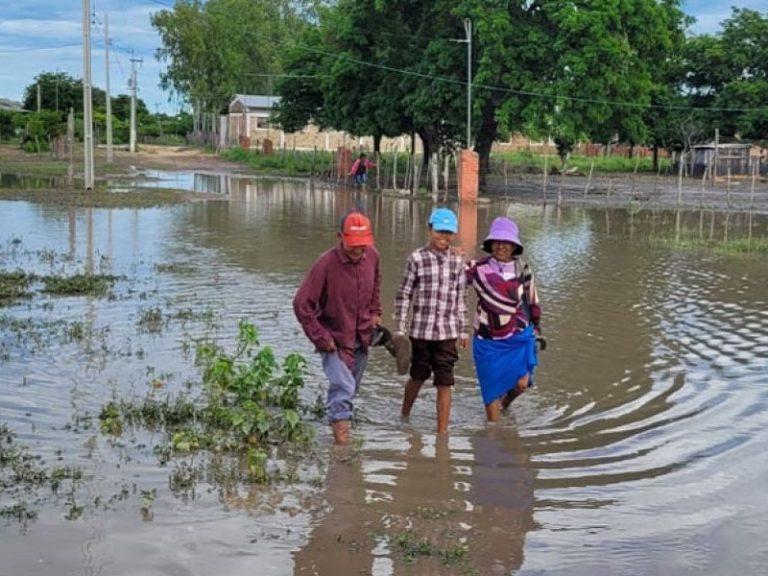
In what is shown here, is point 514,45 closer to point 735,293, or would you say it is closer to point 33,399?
point 735,293

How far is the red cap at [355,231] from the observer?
6004 millimetres

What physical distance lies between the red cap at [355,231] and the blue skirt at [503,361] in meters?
1.46

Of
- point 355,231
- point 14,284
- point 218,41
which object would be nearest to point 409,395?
point 355,231

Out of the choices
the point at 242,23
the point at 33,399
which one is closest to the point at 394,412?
the point at 33,399

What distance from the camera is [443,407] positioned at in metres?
6.80

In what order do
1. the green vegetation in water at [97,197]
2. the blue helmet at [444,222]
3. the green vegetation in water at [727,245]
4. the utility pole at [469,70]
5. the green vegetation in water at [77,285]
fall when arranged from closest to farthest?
the blue helmet at [444,222], the green vegetation in water at [77,285], the green vegetation in water at [727,245], the green vegetation in water at [97,197], the utility pole at [469,70]

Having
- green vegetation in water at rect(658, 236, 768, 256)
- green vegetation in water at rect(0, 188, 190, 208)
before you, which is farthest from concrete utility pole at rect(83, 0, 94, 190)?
green vegetation in water at rect(658, 236, 768, 256)

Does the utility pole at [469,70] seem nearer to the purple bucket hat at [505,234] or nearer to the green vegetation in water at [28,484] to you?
the purple bucket hat at [505,234]

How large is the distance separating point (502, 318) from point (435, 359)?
1.93 ft

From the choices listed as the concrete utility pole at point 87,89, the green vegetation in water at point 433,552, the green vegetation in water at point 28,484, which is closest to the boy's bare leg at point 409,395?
the green vegetation in water at point 433,552

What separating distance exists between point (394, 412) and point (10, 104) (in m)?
96.0

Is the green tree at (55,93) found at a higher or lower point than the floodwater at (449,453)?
higher

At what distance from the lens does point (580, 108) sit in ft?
114

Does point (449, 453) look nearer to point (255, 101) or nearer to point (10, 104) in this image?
point (255, 101)
